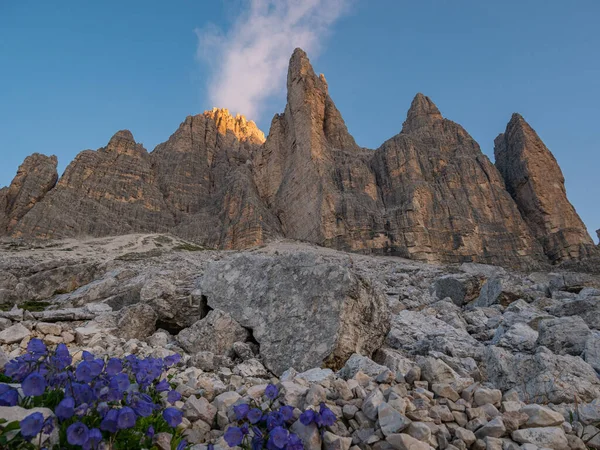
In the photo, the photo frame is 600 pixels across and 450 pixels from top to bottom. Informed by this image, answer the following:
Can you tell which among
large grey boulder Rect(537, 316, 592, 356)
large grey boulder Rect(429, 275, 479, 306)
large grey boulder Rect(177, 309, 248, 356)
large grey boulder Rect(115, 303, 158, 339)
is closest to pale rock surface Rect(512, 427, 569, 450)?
large grey boulder Rect(537, 316, 592, 356)

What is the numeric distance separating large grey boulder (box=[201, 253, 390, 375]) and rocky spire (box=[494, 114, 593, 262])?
73.7m

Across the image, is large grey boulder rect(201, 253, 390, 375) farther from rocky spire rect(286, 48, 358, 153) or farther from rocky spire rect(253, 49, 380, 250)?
rocky spire rect(286, 48, 358, 153)

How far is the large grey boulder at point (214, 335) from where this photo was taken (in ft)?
21.5

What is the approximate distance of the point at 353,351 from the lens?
6016 millimetres

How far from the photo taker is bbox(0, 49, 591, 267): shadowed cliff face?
217ft

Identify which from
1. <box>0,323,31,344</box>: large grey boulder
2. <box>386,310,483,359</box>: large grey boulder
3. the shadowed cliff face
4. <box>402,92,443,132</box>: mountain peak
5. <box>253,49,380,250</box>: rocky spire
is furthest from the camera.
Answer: <box>402,92,443,132</box>: mountain peak

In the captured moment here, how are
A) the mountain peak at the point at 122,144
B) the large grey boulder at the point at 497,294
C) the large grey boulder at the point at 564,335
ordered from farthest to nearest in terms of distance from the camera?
the mountain peak at the point at 122,144 → the large grey boulder at the point at 497,294 → the large grey boulder at the point at 564,335

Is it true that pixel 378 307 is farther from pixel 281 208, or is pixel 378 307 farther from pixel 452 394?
pixel 281 208

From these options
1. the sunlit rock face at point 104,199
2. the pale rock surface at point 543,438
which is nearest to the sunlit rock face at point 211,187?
the sunlit rock face at point 104,199

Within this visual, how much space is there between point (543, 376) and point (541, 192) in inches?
3268

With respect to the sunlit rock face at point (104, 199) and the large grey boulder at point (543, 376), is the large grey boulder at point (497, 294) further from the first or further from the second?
the sunlit rock face at point (104, 199)

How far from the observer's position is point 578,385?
15.2ft

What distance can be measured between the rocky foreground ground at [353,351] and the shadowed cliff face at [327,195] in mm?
56349

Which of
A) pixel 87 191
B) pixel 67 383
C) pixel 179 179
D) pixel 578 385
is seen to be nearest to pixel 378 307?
pixel 578 385
